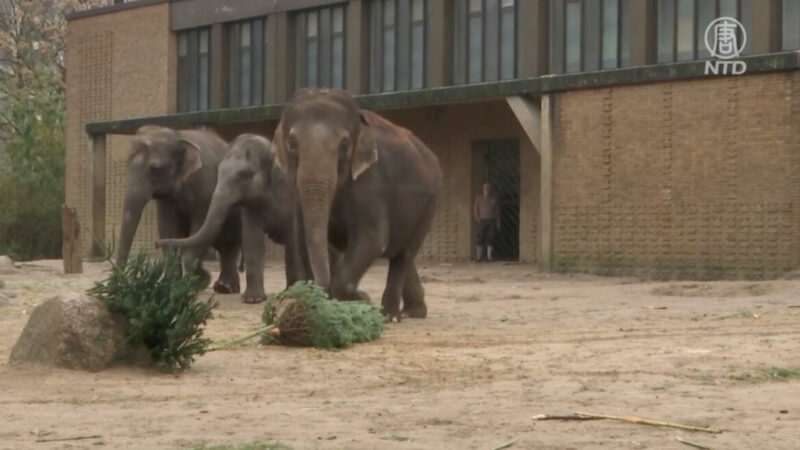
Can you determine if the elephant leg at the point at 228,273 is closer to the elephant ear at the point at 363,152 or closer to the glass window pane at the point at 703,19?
the elephant ear at the point at 363,152

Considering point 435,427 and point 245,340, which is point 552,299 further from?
point 435,427

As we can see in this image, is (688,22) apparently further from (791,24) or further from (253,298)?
(253,298)

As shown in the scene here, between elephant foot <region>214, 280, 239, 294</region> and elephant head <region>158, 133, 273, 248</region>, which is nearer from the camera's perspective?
elephant head <region>158, 133, 273, 248</region>

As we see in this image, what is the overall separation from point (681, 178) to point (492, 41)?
9064mm

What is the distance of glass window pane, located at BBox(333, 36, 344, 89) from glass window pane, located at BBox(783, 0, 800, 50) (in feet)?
39.0

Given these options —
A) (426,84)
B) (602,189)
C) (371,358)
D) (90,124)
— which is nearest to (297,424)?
(371,358)

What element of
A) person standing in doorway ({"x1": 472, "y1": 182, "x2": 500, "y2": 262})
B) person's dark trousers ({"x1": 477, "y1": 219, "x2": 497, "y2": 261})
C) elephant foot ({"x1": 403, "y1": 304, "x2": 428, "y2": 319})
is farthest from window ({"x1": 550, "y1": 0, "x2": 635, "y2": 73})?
Answer: elephant foot ({"x1": 403, "y1": 304, "x2": 428, "y2": 319})

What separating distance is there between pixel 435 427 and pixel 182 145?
39.6ft

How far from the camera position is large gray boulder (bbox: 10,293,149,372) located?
1098 centimetres

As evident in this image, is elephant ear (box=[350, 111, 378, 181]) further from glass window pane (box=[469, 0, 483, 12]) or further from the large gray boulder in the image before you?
glass window pane (box=[469, 0, 483, 12])

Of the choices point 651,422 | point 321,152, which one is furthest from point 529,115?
point 651,422

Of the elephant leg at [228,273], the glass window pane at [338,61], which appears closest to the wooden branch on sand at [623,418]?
the elephant leg at [228,273]

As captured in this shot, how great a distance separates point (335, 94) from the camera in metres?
15.0

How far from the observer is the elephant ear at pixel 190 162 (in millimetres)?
20172
